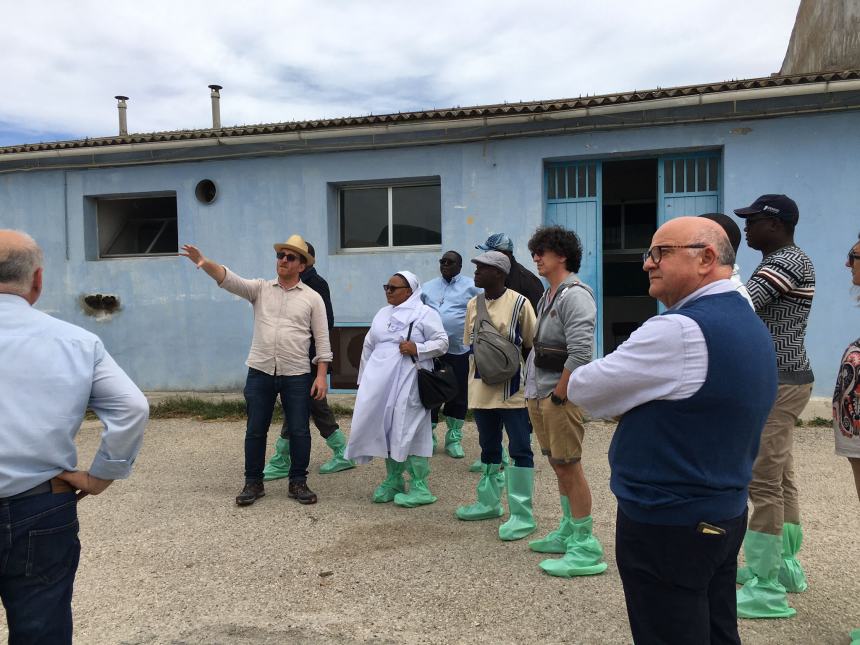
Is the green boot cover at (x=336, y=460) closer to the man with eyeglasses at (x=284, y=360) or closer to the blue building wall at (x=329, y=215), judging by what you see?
the man with eyeglasses at (x=284, y=360)

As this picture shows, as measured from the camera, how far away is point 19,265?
191 centimetres

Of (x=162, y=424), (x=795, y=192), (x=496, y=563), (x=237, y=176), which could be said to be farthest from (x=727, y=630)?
(x=237, y=176)

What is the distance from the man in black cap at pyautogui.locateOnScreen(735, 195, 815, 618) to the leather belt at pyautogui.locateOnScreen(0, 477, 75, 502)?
2767 millimetres

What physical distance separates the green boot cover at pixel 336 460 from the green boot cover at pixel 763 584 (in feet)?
11.4

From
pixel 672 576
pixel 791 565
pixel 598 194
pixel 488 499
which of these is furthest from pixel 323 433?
pixel 598 194

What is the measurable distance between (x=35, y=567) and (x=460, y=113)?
715cm

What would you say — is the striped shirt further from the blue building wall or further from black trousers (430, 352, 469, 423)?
the blue building wall

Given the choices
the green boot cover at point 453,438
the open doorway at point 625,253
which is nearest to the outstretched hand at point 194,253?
the green boot cover at point 453,438

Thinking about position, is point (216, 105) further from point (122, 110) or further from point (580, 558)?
point (580, 558)

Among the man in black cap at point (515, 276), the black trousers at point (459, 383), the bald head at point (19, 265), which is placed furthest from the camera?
the black trousers at point (459, 383)

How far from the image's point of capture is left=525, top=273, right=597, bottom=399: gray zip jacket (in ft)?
11.1

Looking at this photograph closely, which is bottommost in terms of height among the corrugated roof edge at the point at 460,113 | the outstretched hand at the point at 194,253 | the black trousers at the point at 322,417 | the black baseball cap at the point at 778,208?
the black trousers at the point at 322,417

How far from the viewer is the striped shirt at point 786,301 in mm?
3043

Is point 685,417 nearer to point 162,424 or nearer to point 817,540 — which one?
point 817,540
